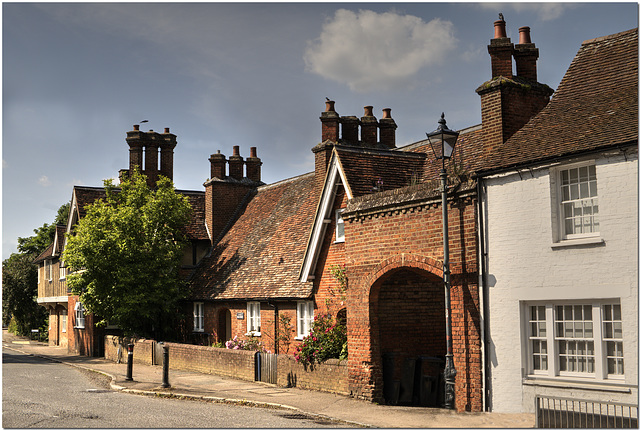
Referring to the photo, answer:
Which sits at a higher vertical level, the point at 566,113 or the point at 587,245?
the point at 566,113

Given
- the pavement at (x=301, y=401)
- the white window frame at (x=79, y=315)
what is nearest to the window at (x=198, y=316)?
the pavement at (x=301, y=401)

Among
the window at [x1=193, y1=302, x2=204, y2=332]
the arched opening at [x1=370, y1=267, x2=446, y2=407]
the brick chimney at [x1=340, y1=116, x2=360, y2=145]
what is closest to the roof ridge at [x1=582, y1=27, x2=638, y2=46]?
the arched opening at [x1=370, y1=267, x2=446, y2=407]

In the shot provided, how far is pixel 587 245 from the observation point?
12602mm

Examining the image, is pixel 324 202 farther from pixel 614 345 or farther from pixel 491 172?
pixel 614 345

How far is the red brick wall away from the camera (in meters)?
14.6

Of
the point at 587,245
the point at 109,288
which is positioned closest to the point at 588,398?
the point at 587,245

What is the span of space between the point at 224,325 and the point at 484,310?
659 inches

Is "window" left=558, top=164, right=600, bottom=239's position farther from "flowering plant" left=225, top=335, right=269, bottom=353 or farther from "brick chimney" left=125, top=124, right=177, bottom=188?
"brick chimney" left=125, top=124, right=177, bottom=188

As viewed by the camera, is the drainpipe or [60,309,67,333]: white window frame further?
[60,309,67,333]: white window frame

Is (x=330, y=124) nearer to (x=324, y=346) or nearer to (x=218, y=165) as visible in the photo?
(x=324, y=346)

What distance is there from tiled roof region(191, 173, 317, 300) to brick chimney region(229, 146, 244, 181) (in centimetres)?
153

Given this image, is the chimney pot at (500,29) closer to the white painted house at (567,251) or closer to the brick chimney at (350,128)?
the white painted house at (567,251)

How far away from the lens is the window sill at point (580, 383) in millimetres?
12008

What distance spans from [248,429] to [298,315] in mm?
11044
